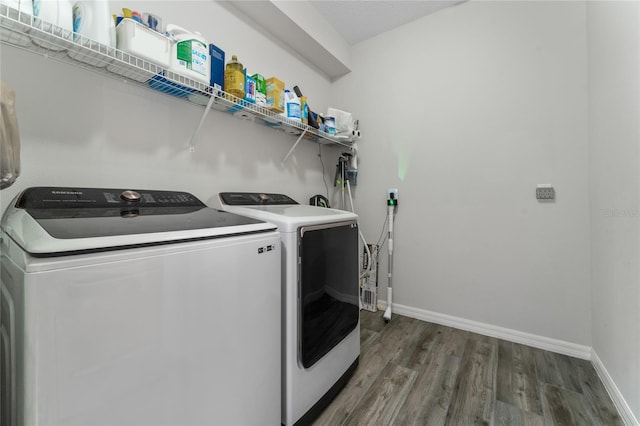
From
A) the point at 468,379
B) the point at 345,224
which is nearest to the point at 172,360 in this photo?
the point at 345,224

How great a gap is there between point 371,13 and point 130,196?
2455mm

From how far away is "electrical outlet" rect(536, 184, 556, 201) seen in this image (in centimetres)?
189

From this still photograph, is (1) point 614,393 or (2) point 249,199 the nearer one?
(1) point 614,393

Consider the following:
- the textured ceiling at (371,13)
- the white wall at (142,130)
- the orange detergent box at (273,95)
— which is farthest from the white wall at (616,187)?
the white wall at (142,130)

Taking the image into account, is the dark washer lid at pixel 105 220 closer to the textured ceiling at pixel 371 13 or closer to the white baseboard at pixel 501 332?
the white baseboard at pixel 501 332

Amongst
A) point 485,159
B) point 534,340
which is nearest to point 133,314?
point 485,159

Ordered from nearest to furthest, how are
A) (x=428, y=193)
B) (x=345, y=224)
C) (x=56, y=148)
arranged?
(x=56, y=148) < (x=345, y=224) < (x=428, y=193)

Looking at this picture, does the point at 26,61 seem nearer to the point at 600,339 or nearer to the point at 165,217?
the point at 165,217

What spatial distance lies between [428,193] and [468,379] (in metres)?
1.44

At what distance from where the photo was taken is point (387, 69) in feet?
8.55

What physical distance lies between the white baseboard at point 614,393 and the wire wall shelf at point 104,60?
2.48 meters

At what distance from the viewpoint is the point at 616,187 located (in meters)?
1.41

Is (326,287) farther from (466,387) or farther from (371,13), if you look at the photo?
(371,13)

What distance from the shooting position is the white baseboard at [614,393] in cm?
124
